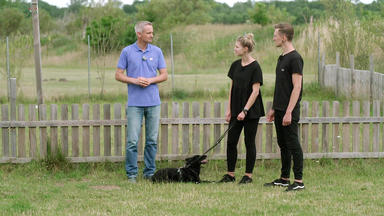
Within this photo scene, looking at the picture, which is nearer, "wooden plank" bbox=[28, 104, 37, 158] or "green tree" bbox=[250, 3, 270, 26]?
"wooden plank" bbox=[28, 104, 37, 158]

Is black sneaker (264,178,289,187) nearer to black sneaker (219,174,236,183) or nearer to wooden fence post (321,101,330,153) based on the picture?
black sneaker (219,174,236,183)

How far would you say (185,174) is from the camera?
5.94m

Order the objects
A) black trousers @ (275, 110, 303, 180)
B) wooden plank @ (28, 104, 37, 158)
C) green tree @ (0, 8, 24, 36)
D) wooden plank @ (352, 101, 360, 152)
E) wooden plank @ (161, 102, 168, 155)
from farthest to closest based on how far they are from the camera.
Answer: green tree @ (0, 8, 24, 36) < wooden plank @ (352, 101, 360, 152) < wooden plank @ (161, 102, 168, 155) < wooden plank @ (28, 104, 37, 158) < black trousers @ (275, 110, 303, 180)

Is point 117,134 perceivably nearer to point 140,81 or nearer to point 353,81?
point 140,81

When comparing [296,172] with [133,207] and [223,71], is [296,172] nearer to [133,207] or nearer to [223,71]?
[133,207]

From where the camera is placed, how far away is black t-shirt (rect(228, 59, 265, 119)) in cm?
570

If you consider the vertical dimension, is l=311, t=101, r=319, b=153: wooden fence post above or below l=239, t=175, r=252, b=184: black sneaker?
above

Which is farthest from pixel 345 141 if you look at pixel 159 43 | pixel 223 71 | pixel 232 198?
pixel 223 71

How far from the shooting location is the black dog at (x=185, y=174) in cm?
592

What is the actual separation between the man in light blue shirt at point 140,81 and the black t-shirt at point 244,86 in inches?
33.4

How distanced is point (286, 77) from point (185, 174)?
5.29 ft

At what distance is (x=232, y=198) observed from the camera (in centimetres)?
512

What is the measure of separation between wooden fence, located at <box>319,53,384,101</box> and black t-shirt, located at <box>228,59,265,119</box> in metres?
6.35

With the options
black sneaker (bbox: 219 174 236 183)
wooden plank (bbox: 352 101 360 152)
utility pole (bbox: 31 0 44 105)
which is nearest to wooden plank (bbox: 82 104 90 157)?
utility pole (bbox: 31 0 44 105)
